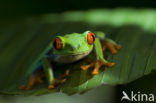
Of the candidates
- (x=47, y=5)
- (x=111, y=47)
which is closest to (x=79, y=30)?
(x=111, y=47)

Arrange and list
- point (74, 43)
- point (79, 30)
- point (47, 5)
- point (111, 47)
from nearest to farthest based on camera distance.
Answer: point (74, 43) < point (111, 47) < point (79, 30) < point (47, 5)

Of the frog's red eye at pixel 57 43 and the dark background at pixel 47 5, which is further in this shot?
the dark background at pixel 47 5

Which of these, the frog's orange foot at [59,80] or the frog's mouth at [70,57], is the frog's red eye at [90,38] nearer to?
the frog's mouth at [70,57]

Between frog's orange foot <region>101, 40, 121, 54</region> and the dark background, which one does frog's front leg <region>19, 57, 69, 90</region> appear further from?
the dark background

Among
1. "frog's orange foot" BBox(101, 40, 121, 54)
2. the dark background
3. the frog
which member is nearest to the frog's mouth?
the frog

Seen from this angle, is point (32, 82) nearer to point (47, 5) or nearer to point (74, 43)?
point (74, 43)

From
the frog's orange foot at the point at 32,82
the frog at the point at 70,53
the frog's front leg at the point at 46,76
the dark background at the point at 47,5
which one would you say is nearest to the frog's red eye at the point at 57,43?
the frog at the point at 70,53
